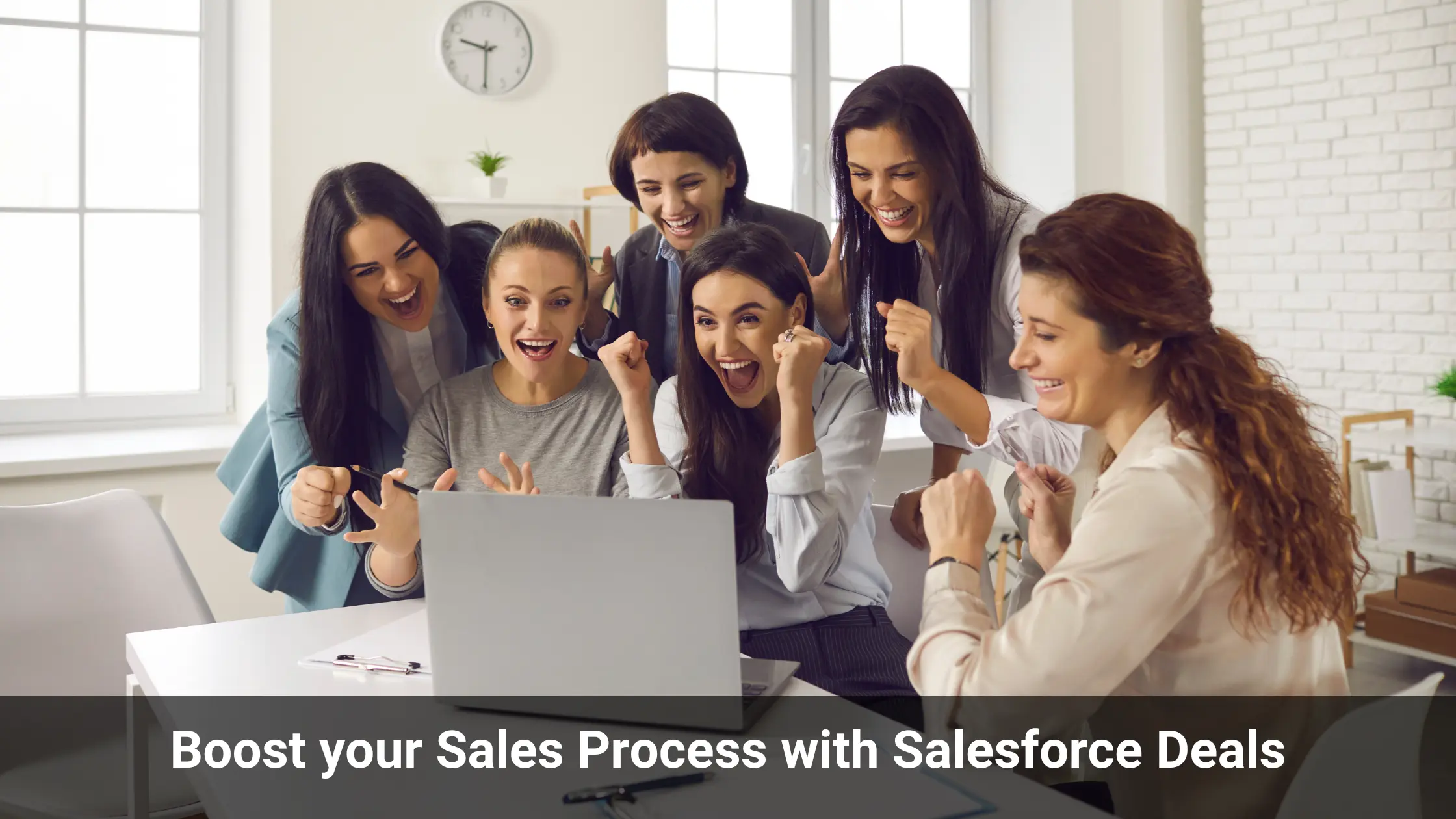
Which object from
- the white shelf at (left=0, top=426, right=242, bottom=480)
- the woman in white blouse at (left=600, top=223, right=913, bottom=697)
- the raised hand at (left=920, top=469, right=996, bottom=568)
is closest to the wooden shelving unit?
the woman in white blouse at (left=600, top=223, right=913, bottom=697)

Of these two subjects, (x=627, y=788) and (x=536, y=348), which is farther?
(x=536, y=348)

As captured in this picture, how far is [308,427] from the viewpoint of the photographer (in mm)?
2051

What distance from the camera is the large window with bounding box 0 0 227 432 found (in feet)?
12.3

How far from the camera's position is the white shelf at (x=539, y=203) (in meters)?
3.88

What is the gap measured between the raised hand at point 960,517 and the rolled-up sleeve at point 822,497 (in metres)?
0.38

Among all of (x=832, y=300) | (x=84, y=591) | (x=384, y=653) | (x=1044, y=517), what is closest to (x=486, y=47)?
(x=832, y=300)

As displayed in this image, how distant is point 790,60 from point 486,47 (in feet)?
4.81

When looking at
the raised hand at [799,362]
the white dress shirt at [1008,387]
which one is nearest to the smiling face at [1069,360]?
the white dress shirt at [1008,387]

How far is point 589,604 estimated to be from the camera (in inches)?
47.9

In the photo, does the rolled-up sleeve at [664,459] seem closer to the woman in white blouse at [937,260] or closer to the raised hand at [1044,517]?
the woman in white blouse at [937,260]

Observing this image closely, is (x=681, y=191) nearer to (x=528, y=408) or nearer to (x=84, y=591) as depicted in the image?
(x=528, y=408)

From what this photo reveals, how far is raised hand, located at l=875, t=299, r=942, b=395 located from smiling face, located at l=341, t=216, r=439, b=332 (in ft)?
2.68

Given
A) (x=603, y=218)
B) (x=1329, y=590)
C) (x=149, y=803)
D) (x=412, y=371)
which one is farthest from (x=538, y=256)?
(x=603, y=218)

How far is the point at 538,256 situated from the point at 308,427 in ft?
1.64
